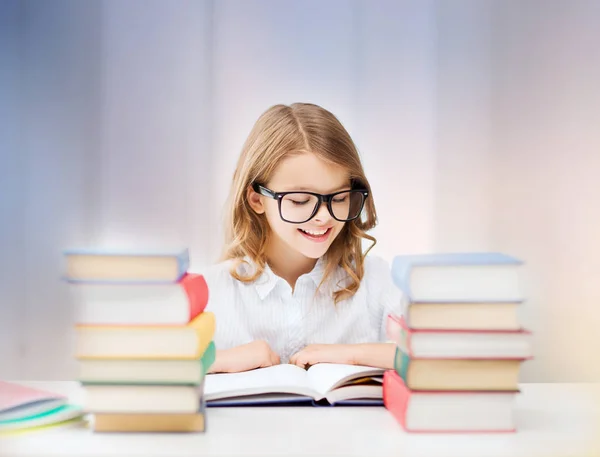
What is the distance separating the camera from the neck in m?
2.07

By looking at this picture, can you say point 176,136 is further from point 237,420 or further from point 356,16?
point 237,420

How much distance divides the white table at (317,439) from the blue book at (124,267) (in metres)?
0.23

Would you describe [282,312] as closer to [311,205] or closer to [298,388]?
[311,205]

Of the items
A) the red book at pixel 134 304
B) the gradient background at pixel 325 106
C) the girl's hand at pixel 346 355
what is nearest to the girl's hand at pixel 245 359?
the girl's hand at pixel 346 355

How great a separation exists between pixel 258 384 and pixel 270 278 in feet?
2.93

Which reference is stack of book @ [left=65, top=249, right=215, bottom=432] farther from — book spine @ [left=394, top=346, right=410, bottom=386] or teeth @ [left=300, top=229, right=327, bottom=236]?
teeth @ [left=300, top=229, right=327, bottom=236]

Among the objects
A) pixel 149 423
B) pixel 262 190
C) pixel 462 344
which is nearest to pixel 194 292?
pixel 149 423

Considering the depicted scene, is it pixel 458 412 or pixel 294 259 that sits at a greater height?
pixel 294 259

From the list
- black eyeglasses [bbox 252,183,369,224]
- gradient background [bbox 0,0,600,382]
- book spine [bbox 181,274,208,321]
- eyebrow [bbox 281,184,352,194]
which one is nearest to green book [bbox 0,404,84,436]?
book spine [bbox 181,274,208,321]

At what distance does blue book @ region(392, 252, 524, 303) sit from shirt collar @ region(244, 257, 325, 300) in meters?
1.05

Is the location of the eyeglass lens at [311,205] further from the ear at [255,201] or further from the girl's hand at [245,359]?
the girl's hand at [245,359]

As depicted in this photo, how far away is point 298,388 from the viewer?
1.13 m

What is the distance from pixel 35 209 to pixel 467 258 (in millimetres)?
2302

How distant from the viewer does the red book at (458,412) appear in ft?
3.33
